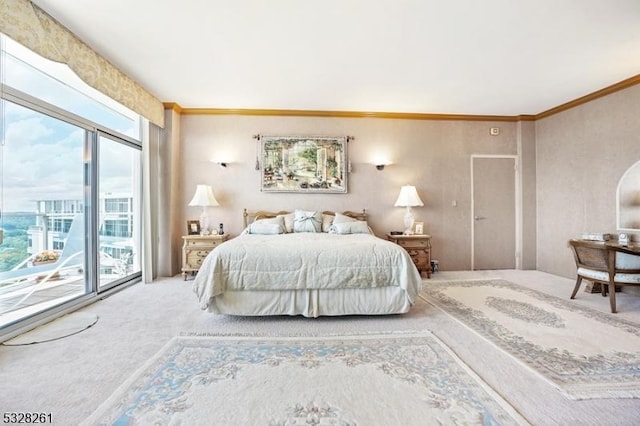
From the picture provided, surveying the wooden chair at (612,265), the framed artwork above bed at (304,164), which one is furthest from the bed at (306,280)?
→ the wooden chair at (612,265)

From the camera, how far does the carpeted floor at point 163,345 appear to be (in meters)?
1.51

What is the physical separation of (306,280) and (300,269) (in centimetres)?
12

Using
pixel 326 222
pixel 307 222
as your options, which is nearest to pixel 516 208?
pixel 326 222

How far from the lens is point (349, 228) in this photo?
3.93 meters

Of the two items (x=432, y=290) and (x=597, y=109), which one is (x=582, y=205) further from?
(x=432, y=290)

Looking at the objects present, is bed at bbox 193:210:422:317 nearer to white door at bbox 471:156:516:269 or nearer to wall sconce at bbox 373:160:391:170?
wall sconce at bbox 373:160:391:170

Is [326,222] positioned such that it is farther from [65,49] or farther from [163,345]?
[65,49]

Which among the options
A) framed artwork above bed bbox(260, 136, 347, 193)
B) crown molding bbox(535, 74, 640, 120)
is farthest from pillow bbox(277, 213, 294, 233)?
crown molding bbox(535, 74, 640, 120)

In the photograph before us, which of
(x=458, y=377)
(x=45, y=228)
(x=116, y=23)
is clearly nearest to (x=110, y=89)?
(x=116, y=23)

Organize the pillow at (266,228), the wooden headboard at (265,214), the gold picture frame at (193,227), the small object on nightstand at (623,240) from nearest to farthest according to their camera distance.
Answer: the small object on nightstand at (623,240), the pillow at (266,228), the gold picture frame at (193,227), the wooden headboard at (265,214)

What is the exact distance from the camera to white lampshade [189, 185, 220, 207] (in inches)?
166

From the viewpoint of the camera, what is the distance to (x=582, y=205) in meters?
4.07

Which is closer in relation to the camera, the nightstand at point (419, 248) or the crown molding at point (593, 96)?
the crown molding at point (593, 96)

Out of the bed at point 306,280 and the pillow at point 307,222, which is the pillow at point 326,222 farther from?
the bed at point 306,280
